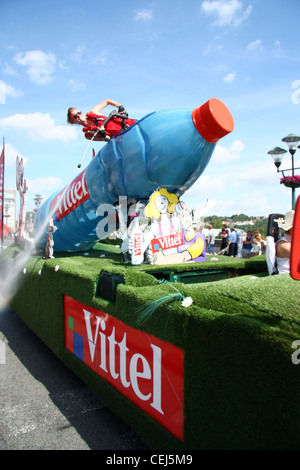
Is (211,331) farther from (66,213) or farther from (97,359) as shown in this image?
(66,213)

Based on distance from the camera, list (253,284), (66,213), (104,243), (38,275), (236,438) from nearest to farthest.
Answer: (236,438)
(253,284)
(38,275)
(66,213)
(104,243)

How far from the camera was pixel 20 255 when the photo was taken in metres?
6.20

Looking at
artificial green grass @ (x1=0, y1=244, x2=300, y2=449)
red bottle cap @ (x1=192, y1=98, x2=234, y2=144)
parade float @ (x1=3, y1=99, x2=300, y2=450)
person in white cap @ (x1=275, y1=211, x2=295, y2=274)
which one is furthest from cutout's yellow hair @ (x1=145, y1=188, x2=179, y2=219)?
person in white cap @ (x1=275, y1=211, x2=295, y2=274)

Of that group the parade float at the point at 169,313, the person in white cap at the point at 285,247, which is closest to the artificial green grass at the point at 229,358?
the parade float at the point at 169,313

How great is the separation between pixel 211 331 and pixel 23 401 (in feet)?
7.89

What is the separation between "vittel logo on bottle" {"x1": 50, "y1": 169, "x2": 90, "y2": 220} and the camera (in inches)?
214

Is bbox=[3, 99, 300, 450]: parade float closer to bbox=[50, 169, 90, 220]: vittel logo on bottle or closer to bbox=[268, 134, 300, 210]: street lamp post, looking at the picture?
bbox=[50, 169, 90, 220]: vittel logo on bottle

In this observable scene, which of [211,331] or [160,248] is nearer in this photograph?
[211,331]

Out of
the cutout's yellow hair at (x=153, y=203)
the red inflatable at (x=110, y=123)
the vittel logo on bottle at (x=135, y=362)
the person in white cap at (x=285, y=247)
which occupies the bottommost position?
the vittel logo on bottle at (x=135, y=362)

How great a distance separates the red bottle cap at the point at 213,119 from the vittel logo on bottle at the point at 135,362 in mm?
2429

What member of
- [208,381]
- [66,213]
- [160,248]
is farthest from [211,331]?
[66,213]

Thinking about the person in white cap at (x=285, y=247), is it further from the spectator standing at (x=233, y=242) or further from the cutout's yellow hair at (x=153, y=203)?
the spectator standing at (x=233, y=242)

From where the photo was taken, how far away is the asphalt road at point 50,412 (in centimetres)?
251

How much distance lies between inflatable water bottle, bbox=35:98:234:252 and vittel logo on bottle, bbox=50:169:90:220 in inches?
0.6
